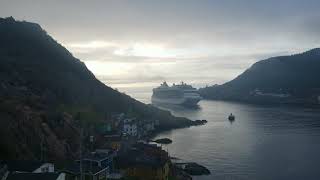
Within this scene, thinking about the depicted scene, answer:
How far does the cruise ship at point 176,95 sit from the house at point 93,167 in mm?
76157

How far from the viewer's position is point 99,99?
5125cm

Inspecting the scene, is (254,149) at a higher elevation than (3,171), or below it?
below

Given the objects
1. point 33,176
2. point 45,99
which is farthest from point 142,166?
point 45,99

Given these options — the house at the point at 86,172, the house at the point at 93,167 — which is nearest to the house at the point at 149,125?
the house at the point at 93,167

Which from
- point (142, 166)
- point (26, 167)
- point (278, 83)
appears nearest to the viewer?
point (26, 167)

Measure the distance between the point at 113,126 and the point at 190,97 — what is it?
61.0 m

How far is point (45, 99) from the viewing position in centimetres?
3809

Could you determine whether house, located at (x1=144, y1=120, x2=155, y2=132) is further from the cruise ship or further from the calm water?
the cruise ship

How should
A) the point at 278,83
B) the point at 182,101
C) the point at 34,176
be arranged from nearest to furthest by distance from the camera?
1. the point at 34,176
2. the point at 182,101
3. the point at 278,83

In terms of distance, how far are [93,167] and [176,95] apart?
82.1 meters

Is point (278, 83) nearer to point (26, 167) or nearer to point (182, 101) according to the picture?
point (182, 101)

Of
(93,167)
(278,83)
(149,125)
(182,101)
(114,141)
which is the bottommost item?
(149,125)

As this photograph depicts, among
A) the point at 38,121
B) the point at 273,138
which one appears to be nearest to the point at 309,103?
the point at 273,138

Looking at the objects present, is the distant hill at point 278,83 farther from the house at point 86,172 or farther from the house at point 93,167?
the house at point 86,172
